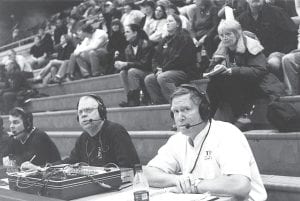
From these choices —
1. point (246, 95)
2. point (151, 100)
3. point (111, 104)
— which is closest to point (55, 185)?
point (246, 95)

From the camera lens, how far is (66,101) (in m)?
6.82

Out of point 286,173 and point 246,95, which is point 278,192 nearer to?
point 286,173

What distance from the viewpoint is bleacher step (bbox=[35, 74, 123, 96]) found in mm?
6391

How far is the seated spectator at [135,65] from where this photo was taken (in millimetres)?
5141

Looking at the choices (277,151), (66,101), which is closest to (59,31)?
(66,101)

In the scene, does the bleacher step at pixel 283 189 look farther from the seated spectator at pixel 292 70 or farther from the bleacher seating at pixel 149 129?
the seated spectator at pixel 292 70

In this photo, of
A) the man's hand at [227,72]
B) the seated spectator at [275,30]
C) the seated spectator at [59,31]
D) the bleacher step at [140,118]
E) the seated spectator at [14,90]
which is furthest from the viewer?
the seated spectator at [59,31]

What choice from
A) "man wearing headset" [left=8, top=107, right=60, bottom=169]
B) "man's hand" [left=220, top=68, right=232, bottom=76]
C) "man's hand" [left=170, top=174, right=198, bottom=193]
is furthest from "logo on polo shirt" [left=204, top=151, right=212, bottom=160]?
"man wearing headset" [left=8, top=107, right=60, bottom=169]

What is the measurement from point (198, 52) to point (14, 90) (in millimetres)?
4184

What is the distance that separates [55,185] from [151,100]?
9.26 feet

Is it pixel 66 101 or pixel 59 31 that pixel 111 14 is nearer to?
pixel 59 31

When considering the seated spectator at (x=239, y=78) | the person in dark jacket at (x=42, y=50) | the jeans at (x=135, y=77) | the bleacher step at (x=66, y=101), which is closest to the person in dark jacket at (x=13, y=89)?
the bleacher step at (x=66, y=101)

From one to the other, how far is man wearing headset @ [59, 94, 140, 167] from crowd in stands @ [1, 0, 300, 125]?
37.0 inches

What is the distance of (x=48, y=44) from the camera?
9.55m
